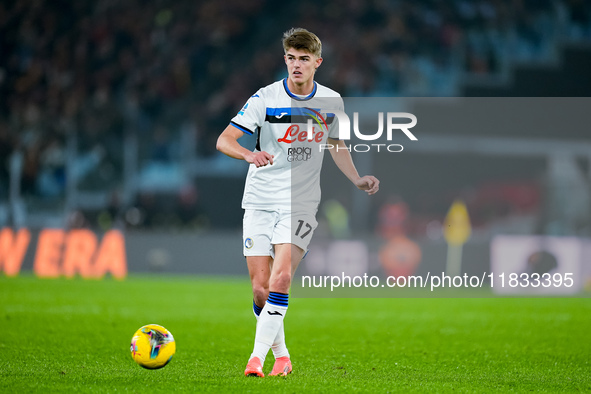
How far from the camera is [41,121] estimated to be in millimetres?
19156

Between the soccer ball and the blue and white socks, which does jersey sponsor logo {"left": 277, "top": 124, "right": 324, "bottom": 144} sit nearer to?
the blue and white socks

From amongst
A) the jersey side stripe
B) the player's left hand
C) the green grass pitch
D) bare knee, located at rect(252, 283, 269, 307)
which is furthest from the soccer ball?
the player's left hand

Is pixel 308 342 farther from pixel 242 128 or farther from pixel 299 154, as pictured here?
pixel 242 128

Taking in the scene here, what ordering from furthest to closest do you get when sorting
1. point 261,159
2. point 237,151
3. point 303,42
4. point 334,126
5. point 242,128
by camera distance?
point 334,126
point 242,128
point 303,42
point 237,151
point 261,159

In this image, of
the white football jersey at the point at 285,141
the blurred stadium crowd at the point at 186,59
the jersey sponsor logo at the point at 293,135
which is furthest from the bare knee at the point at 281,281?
the blurred stadium crowd at the point at 186,59

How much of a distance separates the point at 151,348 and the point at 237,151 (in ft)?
4.22

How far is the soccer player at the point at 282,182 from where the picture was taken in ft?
17.5

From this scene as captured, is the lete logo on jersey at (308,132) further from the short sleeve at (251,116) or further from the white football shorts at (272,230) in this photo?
the white football shorts at (272,230)

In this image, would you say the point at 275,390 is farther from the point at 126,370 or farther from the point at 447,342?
the point at 447,342

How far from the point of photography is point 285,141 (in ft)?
18.0

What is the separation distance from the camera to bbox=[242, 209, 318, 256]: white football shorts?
5.43 meters

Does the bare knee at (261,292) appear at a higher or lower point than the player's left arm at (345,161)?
lower

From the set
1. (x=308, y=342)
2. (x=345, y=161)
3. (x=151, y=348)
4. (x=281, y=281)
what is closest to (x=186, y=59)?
(x=308, y=342)

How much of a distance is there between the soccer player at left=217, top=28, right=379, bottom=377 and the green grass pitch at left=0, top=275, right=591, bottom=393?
49 centimetres
